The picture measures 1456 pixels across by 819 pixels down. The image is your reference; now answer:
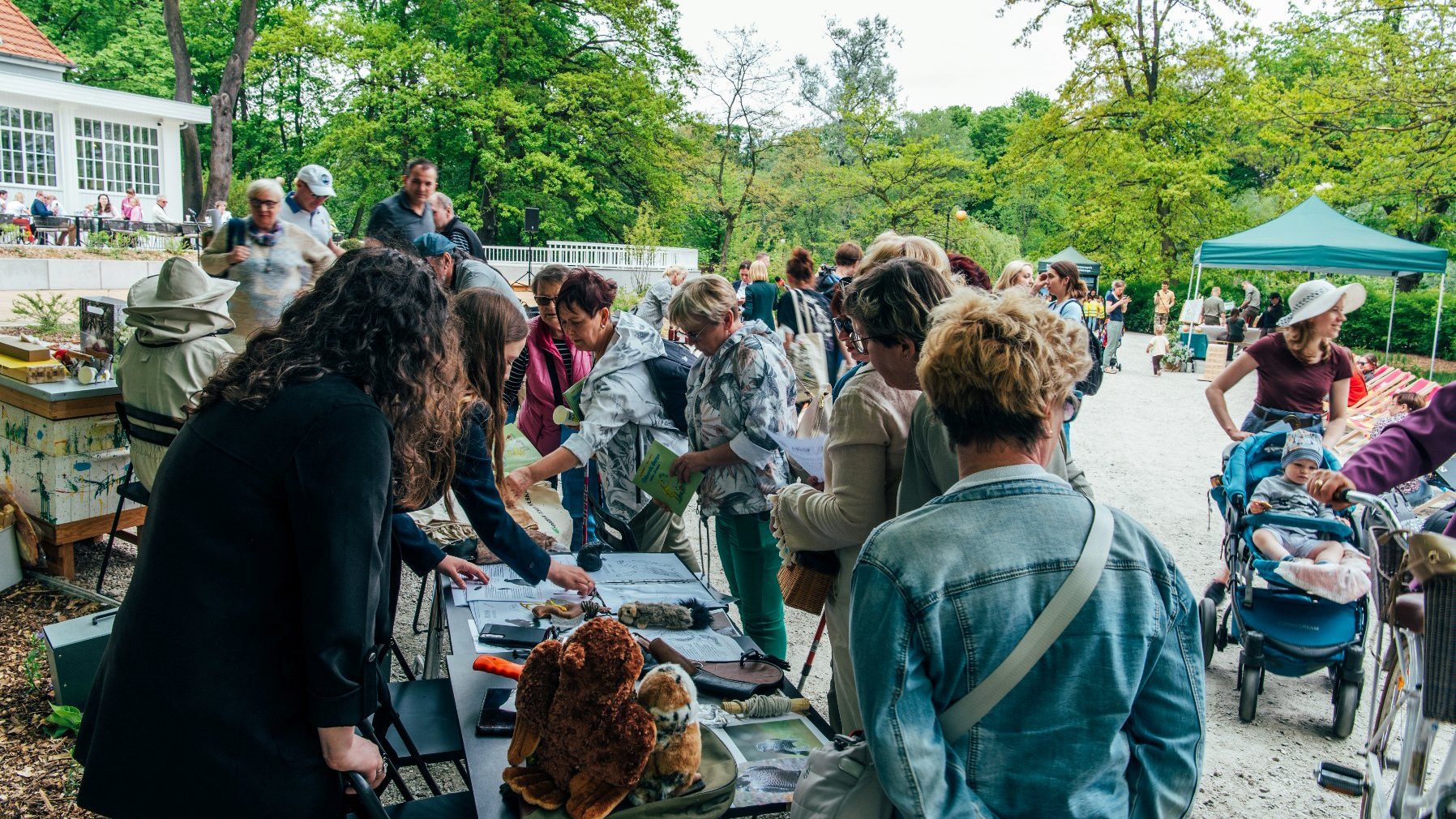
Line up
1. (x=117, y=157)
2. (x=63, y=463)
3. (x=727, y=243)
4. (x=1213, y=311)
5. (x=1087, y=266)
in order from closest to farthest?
(x=63, y=463), (x=1213, y=311), (x=117, y=157), (x=1087, y=266), (x=727, y=243)

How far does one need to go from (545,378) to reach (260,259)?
1968 millimetres

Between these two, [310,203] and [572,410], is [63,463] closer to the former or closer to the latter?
[310,203]

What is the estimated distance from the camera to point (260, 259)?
520 centimetres

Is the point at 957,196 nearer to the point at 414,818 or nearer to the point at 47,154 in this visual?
the point at 47,154

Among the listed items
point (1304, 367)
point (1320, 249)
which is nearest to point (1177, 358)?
Answer: point (1320, 249)

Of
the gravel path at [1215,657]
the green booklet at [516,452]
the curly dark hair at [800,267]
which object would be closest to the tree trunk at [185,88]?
the curly dark hair at [800,267]

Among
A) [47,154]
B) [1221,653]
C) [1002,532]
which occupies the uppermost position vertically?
[47,154]

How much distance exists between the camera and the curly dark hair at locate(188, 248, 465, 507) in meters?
1.57

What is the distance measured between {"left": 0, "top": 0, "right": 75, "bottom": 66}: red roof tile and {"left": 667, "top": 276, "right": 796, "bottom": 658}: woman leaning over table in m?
28.5

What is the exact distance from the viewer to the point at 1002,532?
1.31m

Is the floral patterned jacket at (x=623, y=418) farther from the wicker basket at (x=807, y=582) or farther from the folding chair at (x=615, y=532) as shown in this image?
the wicker basket at (x=807, y=582)

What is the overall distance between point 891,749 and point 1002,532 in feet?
1.13

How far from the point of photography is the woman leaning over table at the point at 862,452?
7.36 feet

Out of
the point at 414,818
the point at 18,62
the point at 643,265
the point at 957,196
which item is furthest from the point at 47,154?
the point at 414,818
